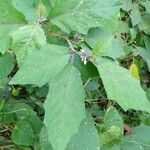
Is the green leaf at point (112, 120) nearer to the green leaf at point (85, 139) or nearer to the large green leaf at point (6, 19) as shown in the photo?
the green leaf at point (85, 139)

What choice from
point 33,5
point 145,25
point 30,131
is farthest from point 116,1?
point 145,25

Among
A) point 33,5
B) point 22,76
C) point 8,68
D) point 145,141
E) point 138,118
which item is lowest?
point 138,118

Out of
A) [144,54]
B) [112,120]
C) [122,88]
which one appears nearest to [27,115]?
[112,120]

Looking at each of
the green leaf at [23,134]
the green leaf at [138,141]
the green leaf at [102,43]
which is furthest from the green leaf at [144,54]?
the green leaf at [23,134]

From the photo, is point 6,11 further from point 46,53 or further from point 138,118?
point 138,118

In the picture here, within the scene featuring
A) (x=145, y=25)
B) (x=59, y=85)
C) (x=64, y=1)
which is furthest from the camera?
(x=145, y=25)

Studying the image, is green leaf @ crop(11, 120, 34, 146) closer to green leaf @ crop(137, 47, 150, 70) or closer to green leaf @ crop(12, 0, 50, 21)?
green leaf @ crop(12, 0, 50, 21)
